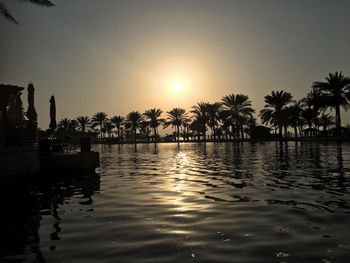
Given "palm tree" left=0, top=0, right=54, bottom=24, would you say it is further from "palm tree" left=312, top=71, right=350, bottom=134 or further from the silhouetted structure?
"palm tree" left=312, top=71, right=350, bottom=134

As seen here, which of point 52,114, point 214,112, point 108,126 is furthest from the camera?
point 108,126

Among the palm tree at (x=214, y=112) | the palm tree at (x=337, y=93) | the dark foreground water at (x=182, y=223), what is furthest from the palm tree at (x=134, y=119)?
the dark foreground water at (x=182, y=223)

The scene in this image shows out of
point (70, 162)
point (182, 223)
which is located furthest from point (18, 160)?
point (182, 223)

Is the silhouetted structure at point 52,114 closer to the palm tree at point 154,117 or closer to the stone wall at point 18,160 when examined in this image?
the stone wall at point 18,160

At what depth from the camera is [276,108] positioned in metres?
74.2

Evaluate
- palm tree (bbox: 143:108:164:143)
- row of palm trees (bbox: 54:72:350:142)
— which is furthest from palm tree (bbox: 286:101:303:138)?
palm tree (bbox: 143:108:164:143)

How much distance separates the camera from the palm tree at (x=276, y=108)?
7275 centimetres

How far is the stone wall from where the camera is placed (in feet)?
43.7

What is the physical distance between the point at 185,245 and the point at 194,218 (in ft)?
5.96

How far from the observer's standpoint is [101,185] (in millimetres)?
13164

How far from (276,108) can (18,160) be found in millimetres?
66258

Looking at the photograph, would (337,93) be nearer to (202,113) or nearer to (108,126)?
(202,113)

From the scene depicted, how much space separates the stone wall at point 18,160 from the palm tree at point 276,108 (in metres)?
63.5

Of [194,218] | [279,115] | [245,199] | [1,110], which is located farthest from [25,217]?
[279,115]
